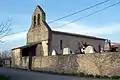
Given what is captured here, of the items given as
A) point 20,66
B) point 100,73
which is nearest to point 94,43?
point 20,66

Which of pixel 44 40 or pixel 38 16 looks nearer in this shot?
pixel 44 40

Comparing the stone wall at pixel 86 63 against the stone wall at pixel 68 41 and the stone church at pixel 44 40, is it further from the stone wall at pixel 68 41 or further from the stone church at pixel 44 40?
the stone wall at pixel 68 41

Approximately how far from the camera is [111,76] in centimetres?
2666

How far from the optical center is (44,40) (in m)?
54.0

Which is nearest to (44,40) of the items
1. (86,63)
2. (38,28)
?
(38,28)

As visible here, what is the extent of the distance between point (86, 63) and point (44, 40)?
2397cm

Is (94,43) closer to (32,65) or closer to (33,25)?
(33,25)

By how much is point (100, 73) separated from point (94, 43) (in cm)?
3247

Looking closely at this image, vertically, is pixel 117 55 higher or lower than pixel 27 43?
lower

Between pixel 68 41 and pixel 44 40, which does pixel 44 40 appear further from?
pixel 68 41

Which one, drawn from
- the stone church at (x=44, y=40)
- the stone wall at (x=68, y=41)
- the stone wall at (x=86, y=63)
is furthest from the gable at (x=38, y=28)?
the stone wall at (x=86, y=63)

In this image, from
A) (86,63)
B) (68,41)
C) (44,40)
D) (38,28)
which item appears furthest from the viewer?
(38,28)

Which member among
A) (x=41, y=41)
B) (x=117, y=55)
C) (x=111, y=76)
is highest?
(x=41, y=41)

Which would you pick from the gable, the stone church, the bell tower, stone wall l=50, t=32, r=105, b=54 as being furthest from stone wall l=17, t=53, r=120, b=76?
the bell tower
